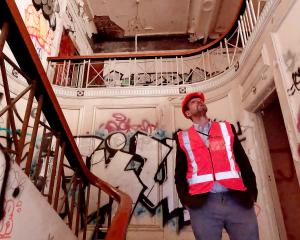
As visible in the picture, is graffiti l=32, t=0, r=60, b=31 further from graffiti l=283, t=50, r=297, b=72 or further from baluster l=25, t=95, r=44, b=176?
graffiti l=283, t=50, r=297, b=72

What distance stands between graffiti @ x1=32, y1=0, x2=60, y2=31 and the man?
190 inches

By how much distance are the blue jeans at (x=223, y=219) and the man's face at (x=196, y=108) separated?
0.74 metres

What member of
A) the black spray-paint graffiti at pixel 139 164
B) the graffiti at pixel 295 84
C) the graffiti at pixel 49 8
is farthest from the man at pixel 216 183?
the graffiti at pixel 49 8

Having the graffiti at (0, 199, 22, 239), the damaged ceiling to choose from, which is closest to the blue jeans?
the graffiti at (0, 199, 22, 239)

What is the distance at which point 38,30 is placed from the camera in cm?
542

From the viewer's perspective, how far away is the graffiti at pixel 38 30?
16.7 feet

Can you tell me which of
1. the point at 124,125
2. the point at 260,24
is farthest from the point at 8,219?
the point at 124,125

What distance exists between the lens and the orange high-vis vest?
2.02 meters

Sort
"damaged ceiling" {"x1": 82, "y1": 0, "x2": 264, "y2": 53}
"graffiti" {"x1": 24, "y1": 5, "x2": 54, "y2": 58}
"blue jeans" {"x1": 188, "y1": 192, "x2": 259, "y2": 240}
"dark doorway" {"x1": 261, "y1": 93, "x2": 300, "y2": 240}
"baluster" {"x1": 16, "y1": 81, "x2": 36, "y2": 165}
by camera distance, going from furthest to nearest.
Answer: "damaged ceiling" {"x1": 82, "y1": 0, "x2": 264, "y2": 53} < "graffiti" {"x1": 24, "y1": 5, "x2": 54, "y2": 58} < "dark doorway" {"x1": 261, "y1": 93, "x2": 300, "y2": 240} < "blue jeans" {"x1": 188, "y1": 192, "x2": 259, "y2": 240} < "baluster" {"x1": 16, "y1": 81, "x2": 36, "y2": 165}

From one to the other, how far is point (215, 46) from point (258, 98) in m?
2.08

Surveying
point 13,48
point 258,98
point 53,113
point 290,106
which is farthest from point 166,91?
point 13,48

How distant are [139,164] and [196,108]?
9.12 ft

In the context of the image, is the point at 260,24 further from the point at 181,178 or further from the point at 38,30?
the point at 38,30

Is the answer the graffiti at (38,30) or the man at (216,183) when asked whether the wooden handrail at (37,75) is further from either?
the graffiti at (38,30)
